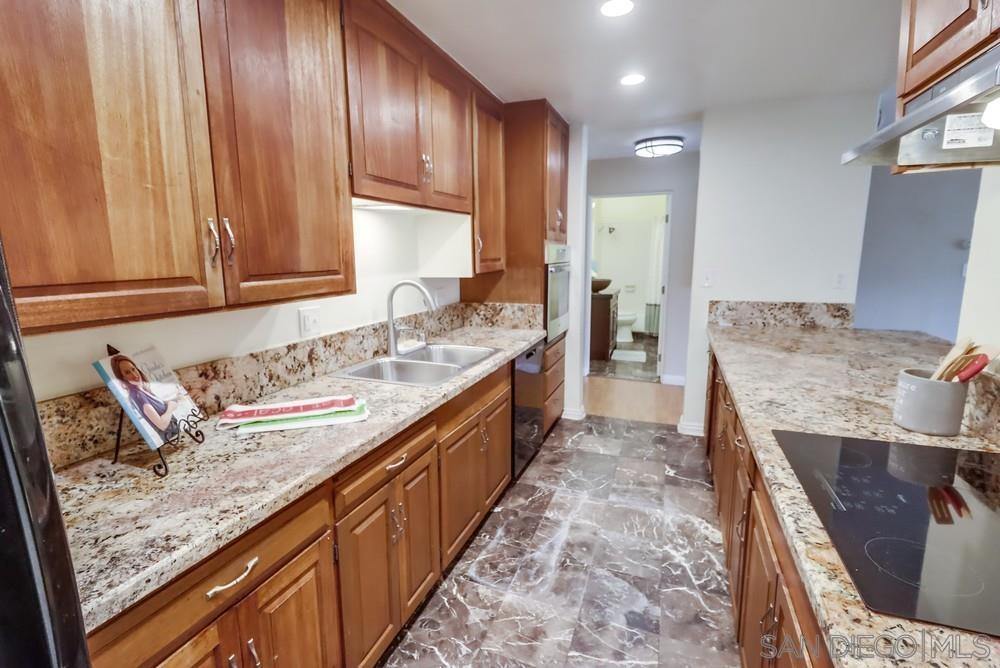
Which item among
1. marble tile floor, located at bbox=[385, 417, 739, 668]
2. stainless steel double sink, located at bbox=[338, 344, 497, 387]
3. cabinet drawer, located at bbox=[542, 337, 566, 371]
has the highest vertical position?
stainless steel double sink, located at bbox=[338, 344, 497, 387]

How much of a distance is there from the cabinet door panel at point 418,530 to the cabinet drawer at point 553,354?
1505 millimetres

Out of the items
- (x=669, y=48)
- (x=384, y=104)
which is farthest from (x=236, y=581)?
(x=669, y=48)

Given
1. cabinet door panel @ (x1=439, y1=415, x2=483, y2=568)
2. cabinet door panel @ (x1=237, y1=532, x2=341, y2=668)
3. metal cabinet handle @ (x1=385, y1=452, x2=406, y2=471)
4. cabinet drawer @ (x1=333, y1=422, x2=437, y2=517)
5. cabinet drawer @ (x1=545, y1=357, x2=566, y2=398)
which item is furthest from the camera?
cabinet drawer @ (x1=545, y1=357, x2=566, y2=398)

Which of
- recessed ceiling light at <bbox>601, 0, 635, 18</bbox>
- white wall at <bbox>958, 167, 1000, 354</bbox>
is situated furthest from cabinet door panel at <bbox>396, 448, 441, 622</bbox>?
recessed ceiling light at <bbox>601, 0, 635, 18</bbox>

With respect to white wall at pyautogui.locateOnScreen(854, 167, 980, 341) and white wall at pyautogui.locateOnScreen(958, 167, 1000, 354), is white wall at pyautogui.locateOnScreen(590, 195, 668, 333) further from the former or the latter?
white wall at pyautogui.locateOnScreen(958, 167, 1000, 354)

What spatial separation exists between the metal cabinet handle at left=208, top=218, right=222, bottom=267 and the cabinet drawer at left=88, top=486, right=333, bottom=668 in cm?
64

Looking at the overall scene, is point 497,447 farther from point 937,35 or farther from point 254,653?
point 937,35

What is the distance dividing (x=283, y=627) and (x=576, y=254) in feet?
10.5

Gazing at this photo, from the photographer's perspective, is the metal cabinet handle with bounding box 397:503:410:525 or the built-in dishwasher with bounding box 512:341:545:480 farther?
the built-in dishwasher with bounding box 512:341:545:480

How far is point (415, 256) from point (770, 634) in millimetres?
2273

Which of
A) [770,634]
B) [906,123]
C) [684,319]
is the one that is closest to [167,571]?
[770,634]

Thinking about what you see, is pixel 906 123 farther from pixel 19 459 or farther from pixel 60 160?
pixel 60 160

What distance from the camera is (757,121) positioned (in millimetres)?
3037

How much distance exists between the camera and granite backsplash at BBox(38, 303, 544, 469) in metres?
1.11
